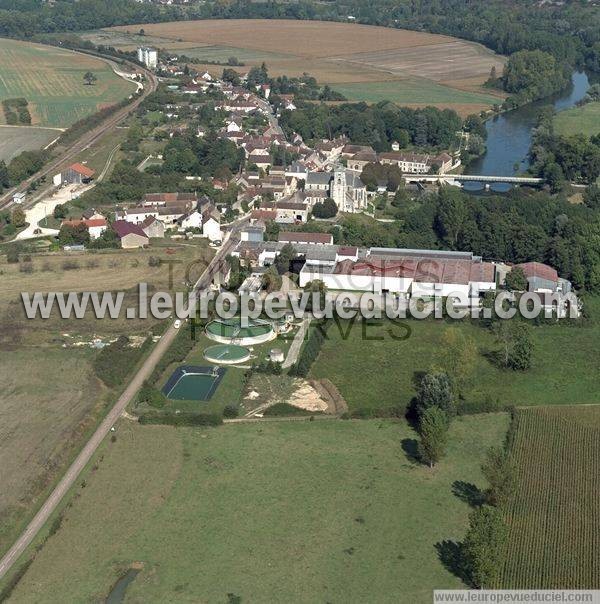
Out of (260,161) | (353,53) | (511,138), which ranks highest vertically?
(260,161)

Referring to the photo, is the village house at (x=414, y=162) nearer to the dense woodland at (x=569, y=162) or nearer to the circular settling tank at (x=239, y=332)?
the dense woodland at (x=569, y=162)

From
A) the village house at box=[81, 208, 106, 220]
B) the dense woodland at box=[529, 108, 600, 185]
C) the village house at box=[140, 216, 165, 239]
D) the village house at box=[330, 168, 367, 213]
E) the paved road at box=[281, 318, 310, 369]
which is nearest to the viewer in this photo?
the paved road at box=[281, 318, 310, 369]

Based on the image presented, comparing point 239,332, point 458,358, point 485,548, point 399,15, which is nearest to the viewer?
point 485,548

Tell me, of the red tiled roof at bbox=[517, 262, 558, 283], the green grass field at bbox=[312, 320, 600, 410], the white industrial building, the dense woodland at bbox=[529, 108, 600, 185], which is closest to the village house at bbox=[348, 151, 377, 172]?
the dense woodland at bbox=[529, 108, 600, 185]

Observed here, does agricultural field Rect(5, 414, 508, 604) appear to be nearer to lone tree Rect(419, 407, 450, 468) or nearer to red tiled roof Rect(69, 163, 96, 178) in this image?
lone tree Rect(419, 407, 450, 468)

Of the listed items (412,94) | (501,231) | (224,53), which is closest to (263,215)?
(501,231)

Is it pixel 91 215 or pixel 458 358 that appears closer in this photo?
pixel 458 358

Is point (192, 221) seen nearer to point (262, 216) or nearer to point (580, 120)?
point (262, 216)

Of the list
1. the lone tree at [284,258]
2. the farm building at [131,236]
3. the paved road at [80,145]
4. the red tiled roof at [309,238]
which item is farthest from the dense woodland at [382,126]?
the lone tree at [284,258]
